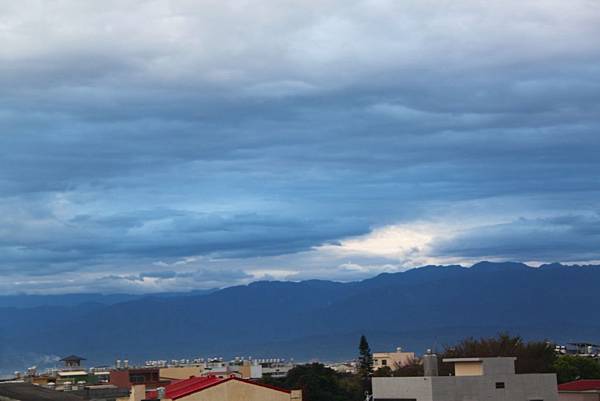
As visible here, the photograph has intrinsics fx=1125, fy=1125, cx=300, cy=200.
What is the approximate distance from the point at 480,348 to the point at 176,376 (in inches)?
2603

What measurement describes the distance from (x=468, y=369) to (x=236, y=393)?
19.7 metres

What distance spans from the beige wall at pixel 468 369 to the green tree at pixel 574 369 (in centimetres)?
6483

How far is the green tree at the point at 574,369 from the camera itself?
160625 millimetres

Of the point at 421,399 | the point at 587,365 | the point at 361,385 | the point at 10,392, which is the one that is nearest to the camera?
the point at 421,399

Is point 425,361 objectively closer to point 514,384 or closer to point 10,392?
point 514,384

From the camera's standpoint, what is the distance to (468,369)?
95125mm

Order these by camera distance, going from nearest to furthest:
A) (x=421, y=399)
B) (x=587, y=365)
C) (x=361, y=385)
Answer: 1. (x=421, y=399)
2. (x=587, y=365)
3. (x=361, y=385)

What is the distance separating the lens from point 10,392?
5832 inches

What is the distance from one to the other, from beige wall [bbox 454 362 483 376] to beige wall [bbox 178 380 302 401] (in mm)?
15322

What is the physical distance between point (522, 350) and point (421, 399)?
64.6 metres

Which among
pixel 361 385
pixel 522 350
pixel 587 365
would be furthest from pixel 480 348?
pixel 361 385

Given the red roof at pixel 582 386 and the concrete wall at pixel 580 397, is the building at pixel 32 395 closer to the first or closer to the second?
the concrete wall at pixel 580 397

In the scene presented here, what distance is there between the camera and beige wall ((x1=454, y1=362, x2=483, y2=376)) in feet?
309

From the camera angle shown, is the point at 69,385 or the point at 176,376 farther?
the point at 176,376
